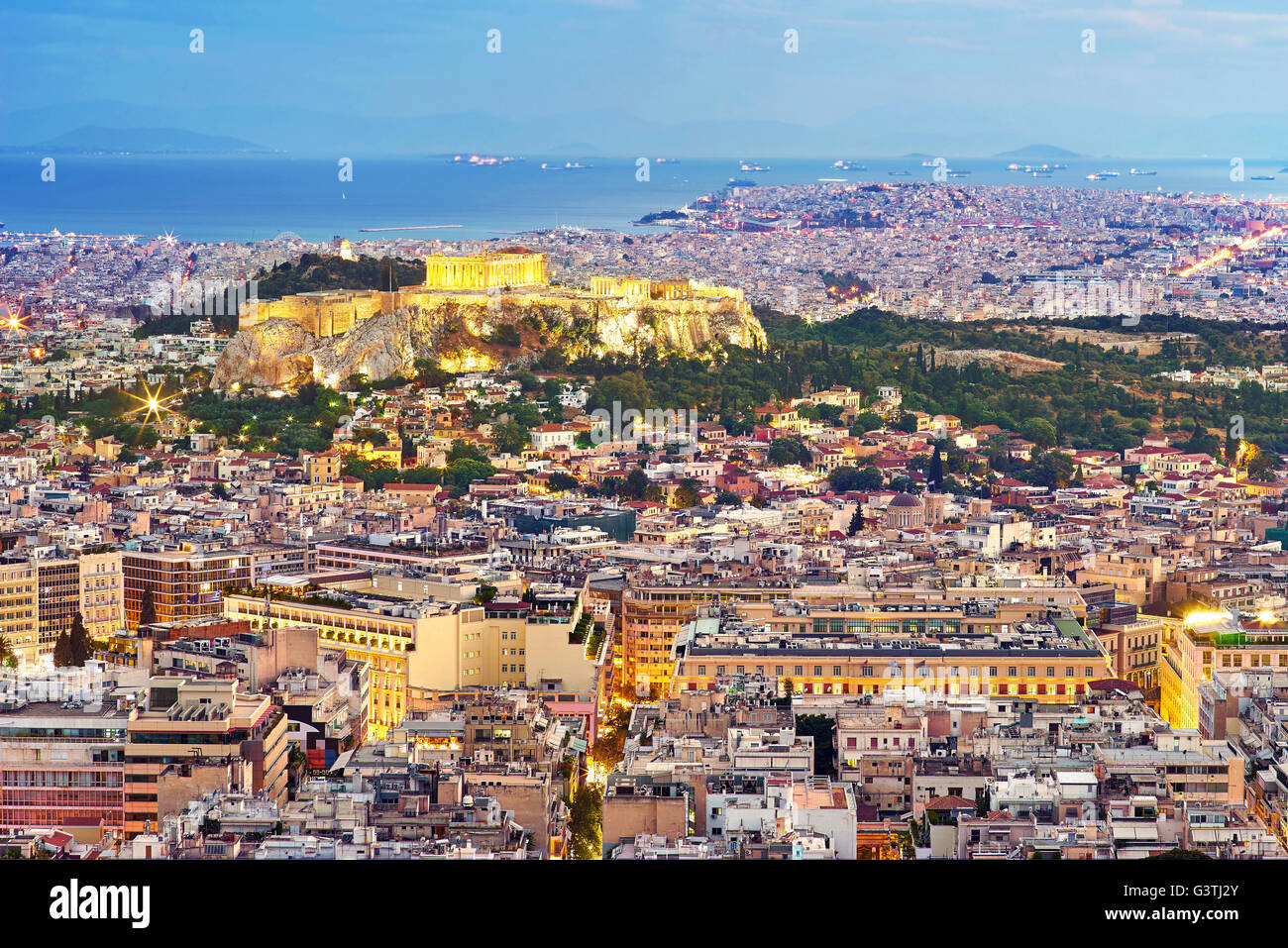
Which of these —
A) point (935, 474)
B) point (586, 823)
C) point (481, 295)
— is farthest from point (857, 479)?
point (586, 823)

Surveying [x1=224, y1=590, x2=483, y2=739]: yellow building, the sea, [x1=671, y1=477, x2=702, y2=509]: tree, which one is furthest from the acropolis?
[x1=224, y1=590, x2=483, y2=739]: yellow building

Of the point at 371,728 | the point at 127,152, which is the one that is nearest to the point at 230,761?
the point at 371,728

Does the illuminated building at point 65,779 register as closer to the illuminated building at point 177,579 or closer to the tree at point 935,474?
the illuminated building at point 177,579

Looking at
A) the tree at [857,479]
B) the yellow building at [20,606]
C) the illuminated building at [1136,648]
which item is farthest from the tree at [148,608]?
the tree at [857,479]

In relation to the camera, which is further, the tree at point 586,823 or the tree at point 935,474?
the tree at point 935,474

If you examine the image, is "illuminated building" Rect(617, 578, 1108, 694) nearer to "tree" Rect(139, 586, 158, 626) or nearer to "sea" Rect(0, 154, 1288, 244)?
"tree" Rect(139, 586, 158, 626)

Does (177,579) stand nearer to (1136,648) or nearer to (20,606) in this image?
(20,606)
